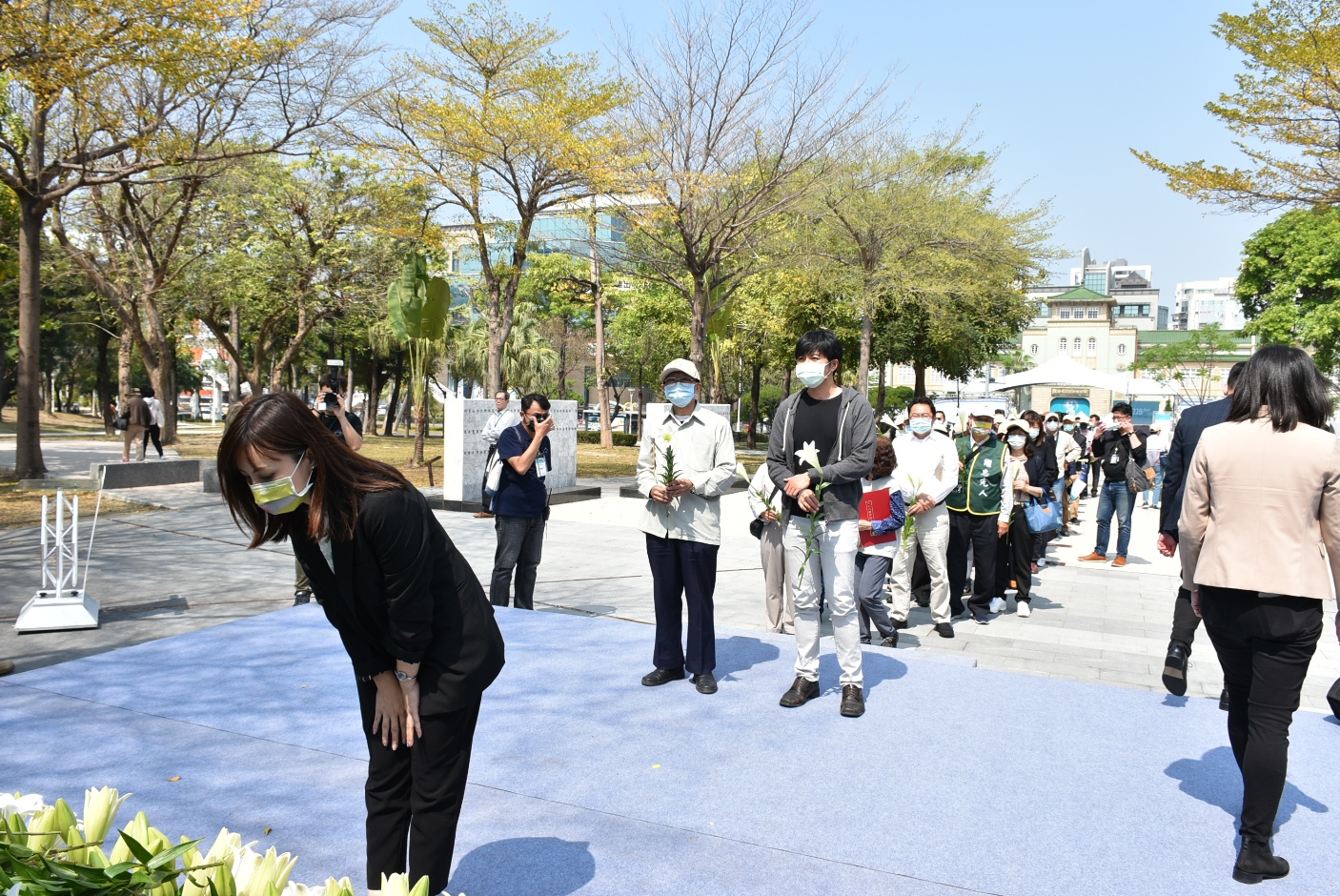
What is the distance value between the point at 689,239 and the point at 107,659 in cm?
1526

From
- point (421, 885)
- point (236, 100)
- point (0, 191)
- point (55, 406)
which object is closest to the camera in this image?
point (421, 885)

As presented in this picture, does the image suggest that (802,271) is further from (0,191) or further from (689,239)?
(0,191)

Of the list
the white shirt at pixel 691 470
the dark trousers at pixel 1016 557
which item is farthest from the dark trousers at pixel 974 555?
the white shirt at pixel 691 470

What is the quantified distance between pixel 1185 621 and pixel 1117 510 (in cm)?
754

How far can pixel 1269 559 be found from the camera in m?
3.29

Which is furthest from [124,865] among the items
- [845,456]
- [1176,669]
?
[1176,669]

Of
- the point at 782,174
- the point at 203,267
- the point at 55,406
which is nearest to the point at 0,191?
the point at 203,267

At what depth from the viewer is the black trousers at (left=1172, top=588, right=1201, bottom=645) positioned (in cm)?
498

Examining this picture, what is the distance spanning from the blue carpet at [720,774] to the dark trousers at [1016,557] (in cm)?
309

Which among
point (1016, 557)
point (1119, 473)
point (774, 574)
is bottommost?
point (1016, 557)

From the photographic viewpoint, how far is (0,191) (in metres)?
22.9

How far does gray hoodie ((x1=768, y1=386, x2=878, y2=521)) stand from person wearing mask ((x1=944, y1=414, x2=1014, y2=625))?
3039mm

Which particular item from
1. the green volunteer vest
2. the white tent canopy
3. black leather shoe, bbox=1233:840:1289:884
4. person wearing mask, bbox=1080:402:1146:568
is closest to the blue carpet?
black leather shoe, bbox=1233:840:1289:884

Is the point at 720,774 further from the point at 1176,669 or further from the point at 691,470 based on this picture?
the point at 1176,669
